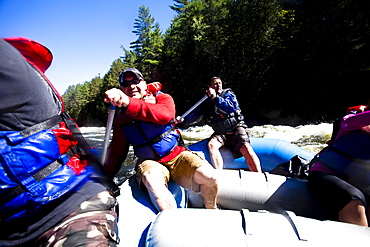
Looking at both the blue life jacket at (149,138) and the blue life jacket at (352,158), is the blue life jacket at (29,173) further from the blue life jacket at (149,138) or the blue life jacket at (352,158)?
the blue life jacket at (352,158)

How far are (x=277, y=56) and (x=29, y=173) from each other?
15.7 m

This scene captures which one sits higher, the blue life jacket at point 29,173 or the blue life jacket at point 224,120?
the blue life jacket at point 29,173

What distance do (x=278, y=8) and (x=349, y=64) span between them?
239 inches

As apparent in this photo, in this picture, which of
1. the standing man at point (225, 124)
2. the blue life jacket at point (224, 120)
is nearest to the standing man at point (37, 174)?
the standing man at point (225, 124)

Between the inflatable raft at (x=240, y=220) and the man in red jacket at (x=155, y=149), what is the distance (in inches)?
6.5

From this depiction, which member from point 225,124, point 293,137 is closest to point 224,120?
point 225,124

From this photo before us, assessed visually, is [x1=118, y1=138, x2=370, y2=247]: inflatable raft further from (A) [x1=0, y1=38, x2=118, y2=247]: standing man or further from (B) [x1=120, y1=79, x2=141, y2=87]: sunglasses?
(B) [x1=120, y1=79, x2=141, y2=87]: sunglasses

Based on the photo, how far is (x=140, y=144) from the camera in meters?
1.87

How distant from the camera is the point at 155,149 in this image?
72.1 inches

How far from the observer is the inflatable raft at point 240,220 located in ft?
3.60

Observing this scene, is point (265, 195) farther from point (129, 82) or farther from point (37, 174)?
point (37, 174)

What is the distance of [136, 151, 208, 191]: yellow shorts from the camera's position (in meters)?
1.74

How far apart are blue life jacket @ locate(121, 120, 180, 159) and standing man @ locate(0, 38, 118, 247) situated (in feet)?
2.46

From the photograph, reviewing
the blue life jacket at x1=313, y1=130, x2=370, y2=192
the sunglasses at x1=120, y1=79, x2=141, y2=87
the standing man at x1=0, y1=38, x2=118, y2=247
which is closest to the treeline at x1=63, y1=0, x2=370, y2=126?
the blue life jacket at x1=313, y1=130, x2=370, y2=192
